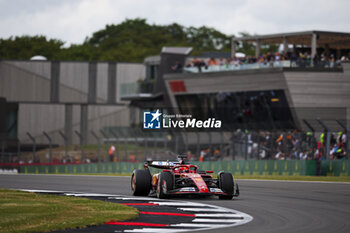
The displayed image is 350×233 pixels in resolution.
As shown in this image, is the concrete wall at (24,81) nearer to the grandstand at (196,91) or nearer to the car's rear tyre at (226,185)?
the grandstand at (196,91)

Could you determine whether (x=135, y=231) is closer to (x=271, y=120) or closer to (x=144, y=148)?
(x=144, y=148)

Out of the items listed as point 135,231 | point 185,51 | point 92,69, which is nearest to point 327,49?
point 185,51

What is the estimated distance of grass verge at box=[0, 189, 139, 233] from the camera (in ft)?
35.3

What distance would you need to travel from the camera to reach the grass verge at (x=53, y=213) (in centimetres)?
1076

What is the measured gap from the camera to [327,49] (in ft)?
150

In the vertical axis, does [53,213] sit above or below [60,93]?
below

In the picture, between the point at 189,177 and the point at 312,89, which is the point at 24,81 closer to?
the point at 312,89

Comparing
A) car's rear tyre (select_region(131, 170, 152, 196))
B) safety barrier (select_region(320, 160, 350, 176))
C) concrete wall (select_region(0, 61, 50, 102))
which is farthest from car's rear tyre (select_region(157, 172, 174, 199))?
concrete wall (select_region(0, 61, 50, 102))

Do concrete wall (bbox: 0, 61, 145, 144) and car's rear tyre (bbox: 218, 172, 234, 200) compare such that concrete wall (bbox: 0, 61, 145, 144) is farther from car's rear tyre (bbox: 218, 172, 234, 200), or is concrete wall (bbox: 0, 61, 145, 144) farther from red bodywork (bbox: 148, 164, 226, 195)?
car's rear tyre (bbox: 218, 172, 234, 200)

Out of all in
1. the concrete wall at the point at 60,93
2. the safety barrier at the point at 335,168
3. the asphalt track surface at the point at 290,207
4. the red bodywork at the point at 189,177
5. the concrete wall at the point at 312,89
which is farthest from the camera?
the concrete wall at the point at 60,93

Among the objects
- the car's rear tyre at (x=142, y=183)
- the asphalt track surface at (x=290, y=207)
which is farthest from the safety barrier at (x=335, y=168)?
the car's rear tyre at (x=142, y=183)

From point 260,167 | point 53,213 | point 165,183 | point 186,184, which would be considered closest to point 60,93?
point 260,167

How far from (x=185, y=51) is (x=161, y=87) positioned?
11.3 feet

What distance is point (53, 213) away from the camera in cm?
1252
